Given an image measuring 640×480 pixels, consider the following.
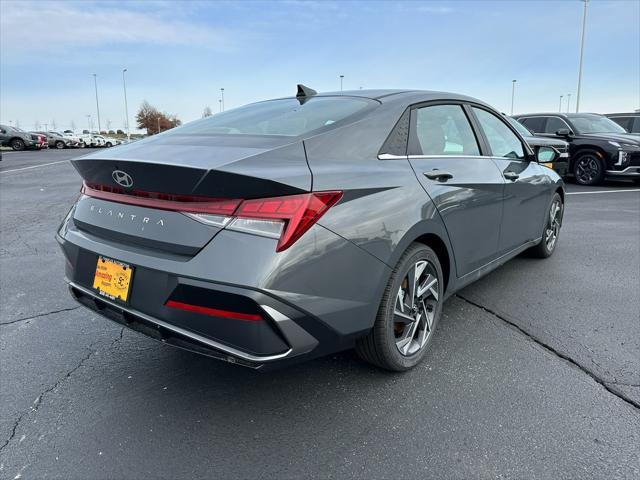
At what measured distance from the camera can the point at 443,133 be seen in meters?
3.13

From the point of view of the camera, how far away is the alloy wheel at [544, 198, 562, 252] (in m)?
4.91

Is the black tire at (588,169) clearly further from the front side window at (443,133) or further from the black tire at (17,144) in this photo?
the black tire at (17,144)

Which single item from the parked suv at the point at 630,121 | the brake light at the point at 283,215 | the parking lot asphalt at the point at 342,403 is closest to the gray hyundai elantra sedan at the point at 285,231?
the brake light at the point at 283,215

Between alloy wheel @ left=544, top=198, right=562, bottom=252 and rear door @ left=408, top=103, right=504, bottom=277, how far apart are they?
167cm

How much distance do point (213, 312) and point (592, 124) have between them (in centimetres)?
1225

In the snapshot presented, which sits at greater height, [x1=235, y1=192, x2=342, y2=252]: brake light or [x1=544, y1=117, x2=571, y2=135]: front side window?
[x1=544, y1=117, x2=571, y2=135]: front side window

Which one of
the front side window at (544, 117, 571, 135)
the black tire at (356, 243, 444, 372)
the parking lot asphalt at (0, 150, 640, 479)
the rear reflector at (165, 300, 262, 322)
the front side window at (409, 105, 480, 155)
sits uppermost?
the front side window at (544, 117, 571, 135)

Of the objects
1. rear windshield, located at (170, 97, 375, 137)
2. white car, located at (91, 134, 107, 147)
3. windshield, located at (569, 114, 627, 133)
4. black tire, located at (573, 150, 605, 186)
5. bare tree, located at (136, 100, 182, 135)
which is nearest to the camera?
rear windshield, located at (170, 97, 375, 137)

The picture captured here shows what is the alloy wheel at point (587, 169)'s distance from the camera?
435 inches

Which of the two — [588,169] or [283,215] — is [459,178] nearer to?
[283,215]

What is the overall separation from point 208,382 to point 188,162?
129cm

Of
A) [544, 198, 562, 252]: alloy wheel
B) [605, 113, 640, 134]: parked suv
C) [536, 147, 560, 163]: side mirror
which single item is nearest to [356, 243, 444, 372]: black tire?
[536, 147, 560, 163]: side mirror

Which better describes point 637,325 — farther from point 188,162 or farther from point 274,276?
point 188,162

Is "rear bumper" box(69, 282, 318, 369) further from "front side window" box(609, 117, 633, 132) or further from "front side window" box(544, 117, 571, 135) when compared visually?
"front side window" box(609, 117, 633, 132)
